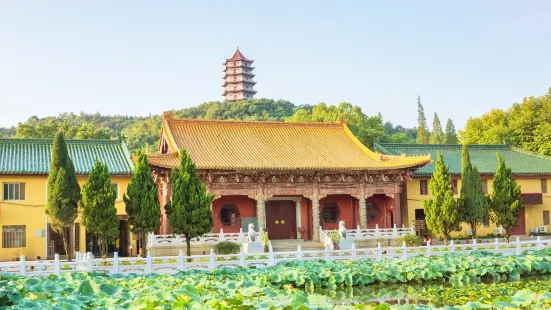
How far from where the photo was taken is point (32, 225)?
2889 centimetres

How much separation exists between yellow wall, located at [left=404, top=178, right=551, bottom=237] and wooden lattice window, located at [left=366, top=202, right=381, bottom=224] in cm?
150

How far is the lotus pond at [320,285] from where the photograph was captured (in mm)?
10414

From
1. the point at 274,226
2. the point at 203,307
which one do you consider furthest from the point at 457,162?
the point at 203,307

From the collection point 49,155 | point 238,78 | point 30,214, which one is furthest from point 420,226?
point 238,78

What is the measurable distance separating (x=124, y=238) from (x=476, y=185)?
15983 millimetres

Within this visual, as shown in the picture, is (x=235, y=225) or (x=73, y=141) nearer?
(x=235, y=225)

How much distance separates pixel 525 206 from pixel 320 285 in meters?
20.5

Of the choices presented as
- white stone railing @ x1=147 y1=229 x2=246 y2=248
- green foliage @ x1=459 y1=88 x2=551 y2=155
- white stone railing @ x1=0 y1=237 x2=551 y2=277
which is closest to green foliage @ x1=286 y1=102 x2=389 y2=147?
green foliage @ x1=459 y1=88 x2=551 y2=155

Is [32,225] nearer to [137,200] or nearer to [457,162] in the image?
[137,200]

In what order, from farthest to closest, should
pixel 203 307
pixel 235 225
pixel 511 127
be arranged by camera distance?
pixel 511 127
pixel 235 225
pixel 203 307

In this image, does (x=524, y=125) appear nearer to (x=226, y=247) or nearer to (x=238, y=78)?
(x=226, y=247)

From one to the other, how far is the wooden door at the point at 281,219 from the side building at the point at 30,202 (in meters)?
6.51

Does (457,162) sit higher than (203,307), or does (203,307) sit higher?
(457,162)

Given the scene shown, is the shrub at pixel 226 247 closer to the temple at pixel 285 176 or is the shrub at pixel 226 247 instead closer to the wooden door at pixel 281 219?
the temple at pixel 285 176
